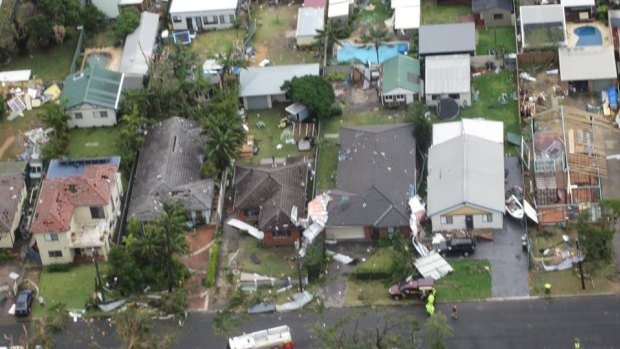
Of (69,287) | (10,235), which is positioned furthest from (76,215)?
(69,287)

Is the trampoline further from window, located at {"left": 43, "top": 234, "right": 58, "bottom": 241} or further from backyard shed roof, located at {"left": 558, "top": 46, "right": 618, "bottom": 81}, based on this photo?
window, located at {"left": 43, "top": 234, "right": 58, "bottom": 241}

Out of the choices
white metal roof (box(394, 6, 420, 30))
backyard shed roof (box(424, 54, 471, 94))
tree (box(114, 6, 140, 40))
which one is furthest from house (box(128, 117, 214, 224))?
white metal roof (box(394, 6, 420, 30))

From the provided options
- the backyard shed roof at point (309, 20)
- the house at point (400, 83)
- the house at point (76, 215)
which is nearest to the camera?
the house at point (76, 215)

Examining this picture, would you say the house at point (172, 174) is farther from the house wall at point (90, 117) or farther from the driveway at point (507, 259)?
the driveway at point (507, 259)

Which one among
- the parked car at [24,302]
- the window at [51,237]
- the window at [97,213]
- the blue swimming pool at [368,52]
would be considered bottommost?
the parked car at [24,302]

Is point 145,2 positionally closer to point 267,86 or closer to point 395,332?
point 267,86

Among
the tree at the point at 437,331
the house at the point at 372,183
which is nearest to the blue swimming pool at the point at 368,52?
the house at the point at 372,183

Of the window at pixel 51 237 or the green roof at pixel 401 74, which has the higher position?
the green roof at pixel 401 74
